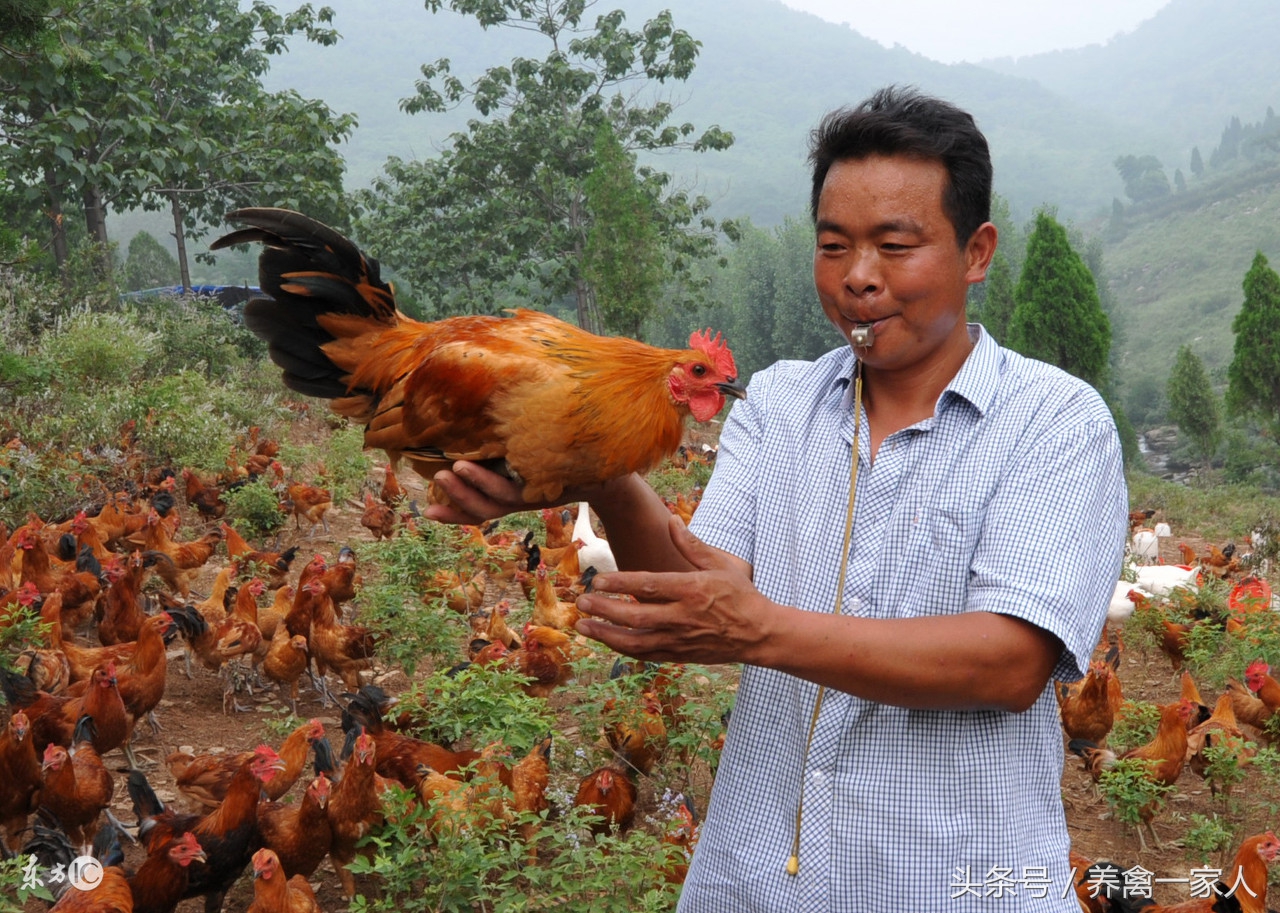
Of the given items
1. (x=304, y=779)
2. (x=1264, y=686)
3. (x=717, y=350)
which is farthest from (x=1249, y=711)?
(x=304, y=779)

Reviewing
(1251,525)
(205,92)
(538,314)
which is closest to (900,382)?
(538,314)

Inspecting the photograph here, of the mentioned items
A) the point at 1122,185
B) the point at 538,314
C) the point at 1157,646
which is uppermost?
the point at 1122,185

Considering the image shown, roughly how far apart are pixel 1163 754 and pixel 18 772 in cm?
576

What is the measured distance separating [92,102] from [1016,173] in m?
136

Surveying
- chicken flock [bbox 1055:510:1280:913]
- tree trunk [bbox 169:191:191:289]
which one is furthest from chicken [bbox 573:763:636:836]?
Answer: tree trunk [bbox 169:191:191:289]

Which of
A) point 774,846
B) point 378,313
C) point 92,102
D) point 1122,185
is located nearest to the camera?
point 774,846

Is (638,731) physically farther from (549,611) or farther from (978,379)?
(978,379)

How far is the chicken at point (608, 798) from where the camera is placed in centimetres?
489

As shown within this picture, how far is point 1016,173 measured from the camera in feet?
446

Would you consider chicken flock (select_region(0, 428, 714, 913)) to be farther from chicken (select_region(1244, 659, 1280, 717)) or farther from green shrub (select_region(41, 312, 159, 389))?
A: green shrub (select_region(41, 312, 159, 389))

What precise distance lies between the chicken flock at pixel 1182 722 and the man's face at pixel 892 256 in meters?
1.92

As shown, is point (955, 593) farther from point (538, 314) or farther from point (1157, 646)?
point (1157, 646)

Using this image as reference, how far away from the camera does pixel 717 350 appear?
8.63 feet

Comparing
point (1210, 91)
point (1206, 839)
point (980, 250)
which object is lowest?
point (1206, 839)
